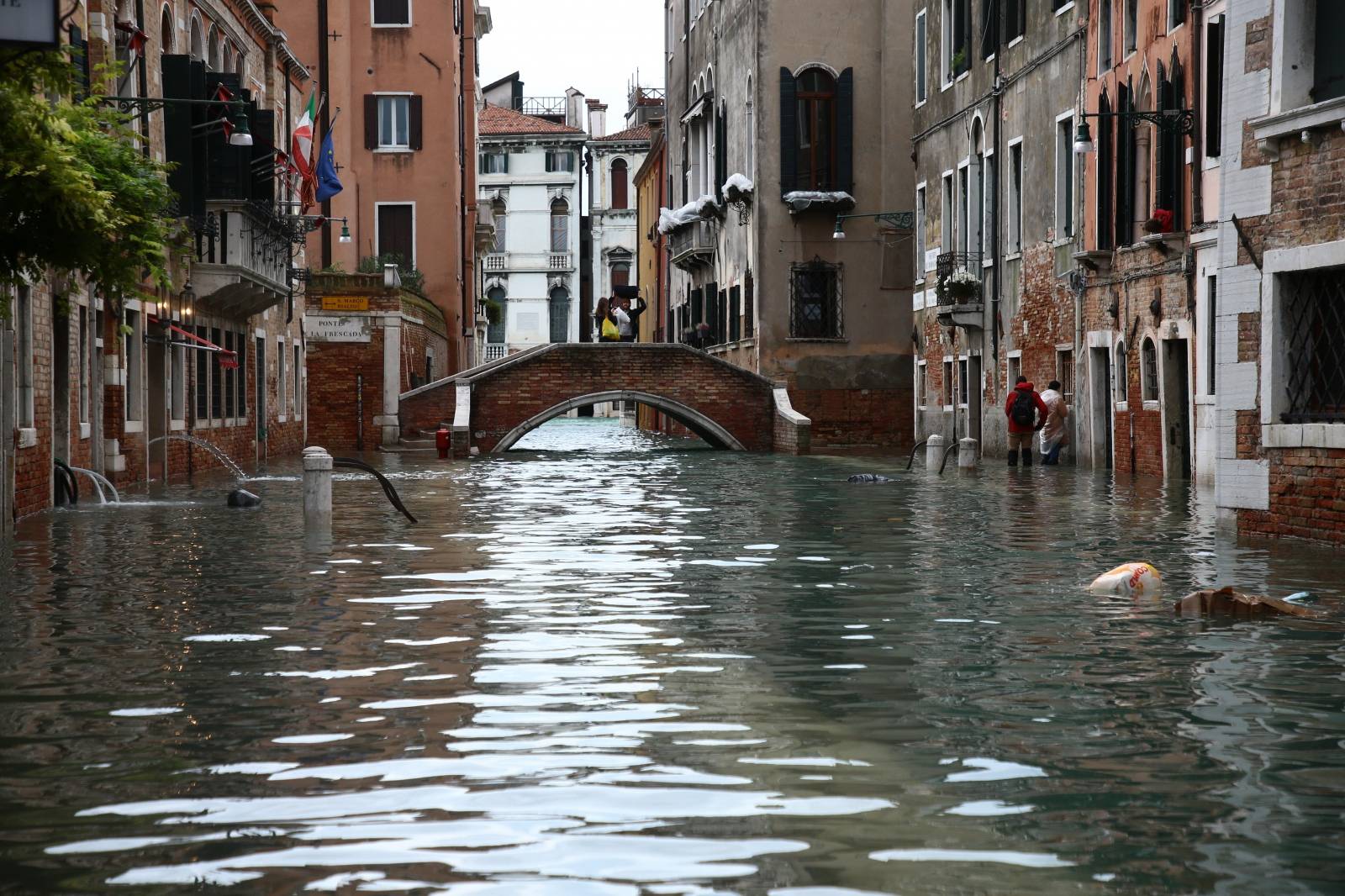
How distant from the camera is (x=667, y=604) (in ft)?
34.3

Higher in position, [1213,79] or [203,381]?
[1213,79]

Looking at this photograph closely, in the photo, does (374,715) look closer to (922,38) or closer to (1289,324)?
(1289,324)

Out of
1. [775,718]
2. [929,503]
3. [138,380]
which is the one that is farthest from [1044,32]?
[775,718]

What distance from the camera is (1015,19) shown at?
2961cm

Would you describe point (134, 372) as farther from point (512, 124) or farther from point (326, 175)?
point (512, 124)

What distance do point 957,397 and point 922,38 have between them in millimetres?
6833

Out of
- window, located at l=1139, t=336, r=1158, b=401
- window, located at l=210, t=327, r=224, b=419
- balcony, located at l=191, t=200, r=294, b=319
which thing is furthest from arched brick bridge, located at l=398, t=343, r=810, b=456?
window, located at l=1139, t=336, r=1158, b=401

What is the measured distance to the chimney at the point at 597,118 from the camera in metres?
84.6

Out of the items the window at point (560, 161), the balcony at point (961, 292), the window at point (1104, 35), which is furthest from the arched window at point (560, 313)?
the window at point (1104, 35)

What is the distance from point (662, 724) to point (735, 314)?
36.5 metres

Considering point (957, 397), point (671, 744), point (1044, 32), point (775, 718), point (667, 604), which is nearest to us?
point (671, 744)

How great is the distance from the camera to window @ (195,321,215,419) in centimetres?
2803

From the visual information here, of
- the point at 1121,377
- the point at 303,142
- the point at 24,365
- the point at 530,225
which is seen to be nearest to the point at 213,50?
the point at 303,142

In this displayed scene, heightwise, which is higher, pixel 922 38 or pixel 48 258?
pixel 922 38
